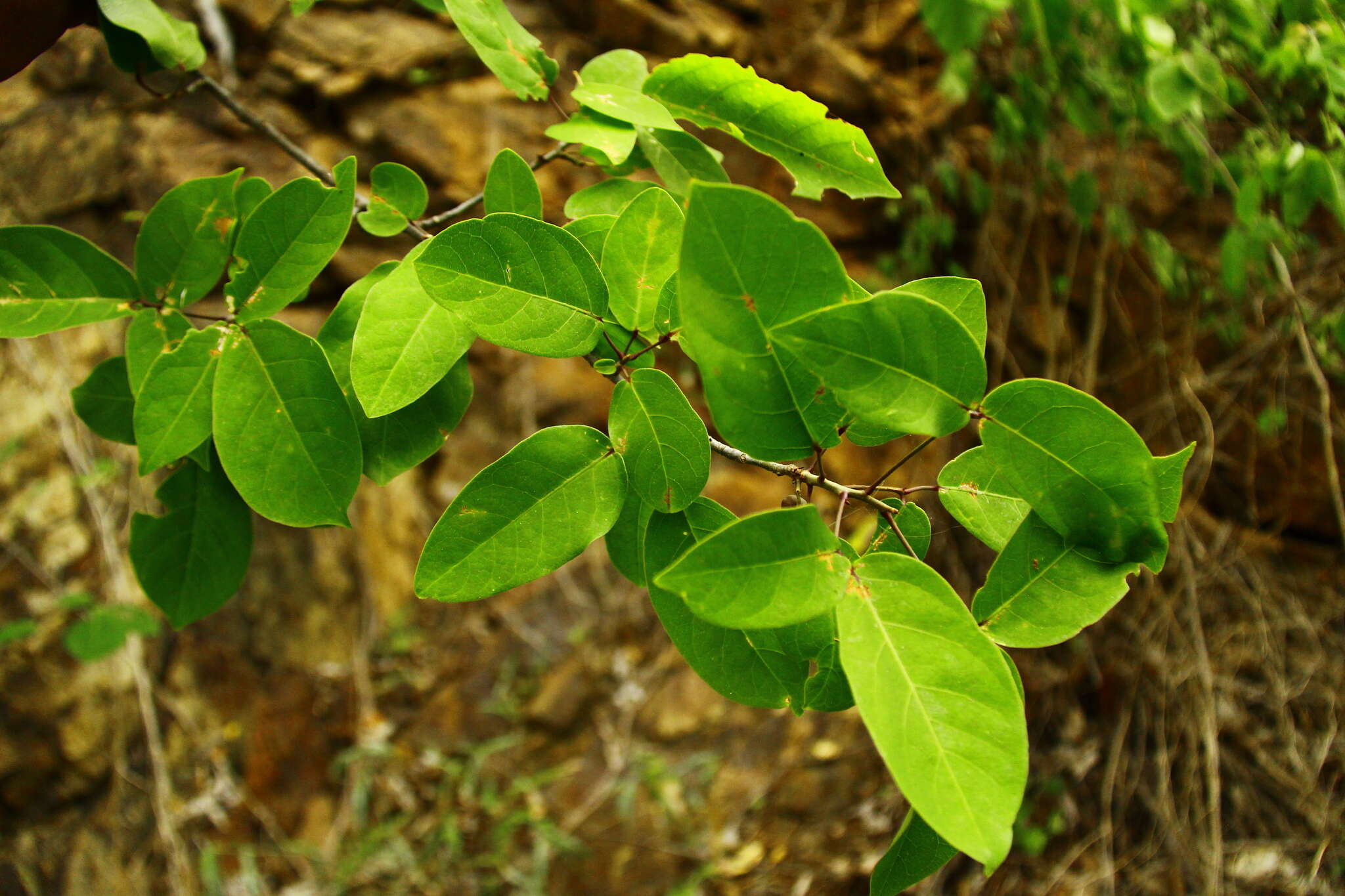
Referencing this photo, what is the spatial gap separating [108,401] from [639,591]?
1788 millimetres

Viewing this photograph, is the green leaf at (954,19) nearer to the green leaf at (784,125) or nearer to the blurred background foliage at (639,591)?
the blurred background foliage at (639,591)

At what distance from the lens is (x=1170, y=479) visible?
419mm

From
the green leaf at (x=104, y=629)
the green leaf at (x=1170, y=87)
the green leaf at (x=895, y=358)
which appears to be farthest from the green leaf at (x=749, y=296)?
the green leaf at (x=104, y=629)

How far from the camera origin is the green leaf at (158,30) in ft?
2.16

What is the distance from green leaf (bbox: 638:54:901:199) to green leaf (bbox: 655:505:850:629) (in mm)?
305

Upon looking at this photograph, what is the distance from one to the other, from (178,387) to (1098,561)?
608 millimetres

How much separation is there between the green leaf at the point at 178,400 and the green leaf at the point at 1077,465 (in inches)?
20.4

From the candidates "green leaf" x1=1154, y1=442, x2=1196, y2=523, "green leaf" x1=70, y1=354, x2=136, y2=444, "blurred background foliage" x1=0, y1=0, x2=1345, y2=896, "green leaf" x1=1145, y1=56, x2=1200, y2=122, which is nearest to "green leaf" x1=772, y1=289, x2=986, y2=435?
"green leaf" x1=1154, y1=442, x2=1196, y2=523

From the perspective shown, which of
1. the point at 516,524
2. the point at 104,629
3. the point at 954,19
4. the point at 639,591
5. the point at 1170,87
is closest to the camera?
the point at 516,524

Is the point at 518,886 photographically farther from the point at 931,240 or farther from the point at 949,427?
the point at 931,240

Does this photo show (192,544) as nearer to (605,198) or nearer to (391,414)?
(391,414)

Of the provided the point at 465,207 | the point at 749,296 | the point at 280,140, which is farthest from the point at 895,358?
the point at 280,140

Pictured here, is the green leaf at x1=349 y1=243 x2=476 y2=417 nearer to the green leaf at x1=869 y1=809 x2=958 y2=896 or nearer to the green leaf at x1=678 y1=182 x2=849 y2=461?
the green leaf at x1=678 y1=182 x2=849 y2=461

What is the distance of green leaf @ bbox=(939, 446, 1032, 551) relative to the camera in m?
0.49
